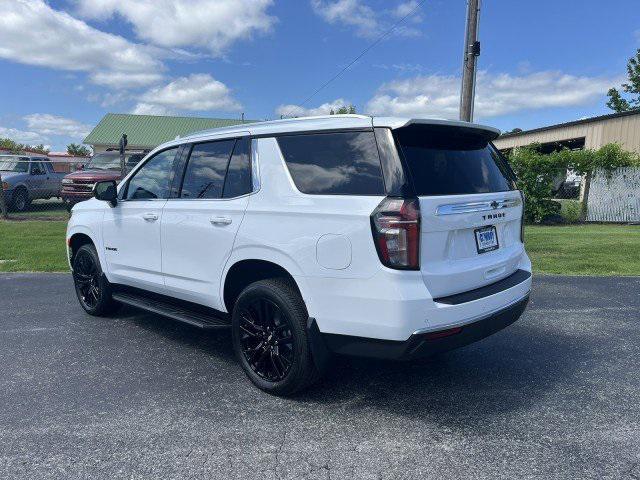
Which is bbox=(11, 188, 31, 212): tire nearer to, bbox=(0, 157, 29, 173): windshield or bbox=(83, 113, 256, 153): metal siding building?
bbox=(0, 157, 29, 173): windshield

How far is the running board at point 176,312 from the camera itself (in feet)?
13.5

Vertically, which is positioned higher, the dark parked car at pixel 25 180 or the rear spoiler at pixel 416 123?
the rear spoiler at pixel 416 123

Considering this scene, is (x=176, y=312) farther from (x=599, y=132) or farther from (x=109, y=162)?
(x=599, y=132)

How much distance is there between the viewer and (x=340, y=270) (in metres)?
3.16

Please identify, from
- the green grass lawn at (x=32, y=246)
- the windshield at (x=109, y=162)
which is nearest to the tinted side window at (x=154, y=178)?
the green grass lawn at (x=32, y=246)

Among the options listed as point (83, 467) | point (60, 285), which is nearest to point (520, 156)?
point (60, 285)

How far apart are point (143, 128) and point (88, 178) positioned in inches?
1301

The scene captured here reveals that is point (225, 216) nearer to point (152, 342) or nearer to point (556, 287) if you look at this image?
point (152, 342)

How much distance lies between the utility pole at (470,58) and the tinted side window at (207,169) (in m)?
6.51

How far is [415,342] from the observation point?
3020 mm

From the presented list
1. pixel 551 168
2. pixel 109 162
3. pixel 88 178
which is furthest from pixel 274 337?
pixel 109 162

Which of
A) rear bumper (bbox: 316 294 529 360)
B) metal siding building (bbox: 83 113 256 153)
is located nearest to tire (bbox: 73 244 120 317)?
rear bumper (bbox: 316 294 529 360)

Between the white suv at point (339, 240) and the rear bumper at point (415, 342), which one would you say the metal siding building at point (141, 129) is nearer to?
the white suv at point (339, 240)

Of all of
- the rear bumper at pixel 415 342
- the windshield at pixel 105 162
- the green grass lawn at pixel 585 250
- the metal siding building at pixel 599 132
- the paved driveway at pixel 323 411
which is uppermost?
the metal siding building at pixel 599 132
